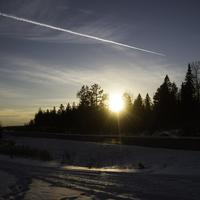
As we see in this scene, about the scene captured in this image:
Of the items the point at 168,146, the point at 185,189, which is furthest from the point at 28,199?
the point at 168,146

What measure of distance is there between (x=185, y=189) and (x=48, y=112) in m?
129

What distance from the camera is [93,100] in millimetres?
131500

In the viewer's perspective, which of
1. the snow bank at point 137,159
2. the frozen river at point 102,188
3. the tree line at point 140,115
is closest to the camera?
the frozen river at point 102,188

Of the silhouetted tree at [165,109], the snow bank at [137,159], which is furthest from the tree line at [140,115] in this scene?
the snow bank at [137,159]

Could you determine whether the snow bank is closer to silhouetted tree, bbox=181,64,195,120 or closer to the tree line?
the tree line

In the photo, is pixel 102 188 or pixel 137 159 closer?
pixel 102 188

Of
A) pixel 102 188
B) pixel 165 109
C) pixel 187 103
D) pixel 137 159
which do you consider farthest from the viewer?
pixel 165 109

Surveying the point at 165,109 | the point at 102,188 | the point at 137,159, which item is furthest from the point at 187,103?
the point at 102,188

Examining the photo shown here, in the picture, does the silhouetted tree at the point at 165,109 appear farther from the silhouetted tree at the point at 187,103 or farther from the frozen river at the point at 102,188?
the frozen river at the point at 102,188

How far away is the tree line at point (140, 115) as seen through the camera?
79.9m

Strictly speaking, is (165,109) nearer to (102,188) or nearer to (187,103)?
(187,103)

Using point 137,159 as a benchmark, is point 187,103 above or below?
above

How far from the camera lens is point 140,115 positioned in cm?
9569

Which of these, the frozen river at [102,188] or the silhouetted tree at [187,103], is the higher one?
the silhouetted tree at [187,103]
